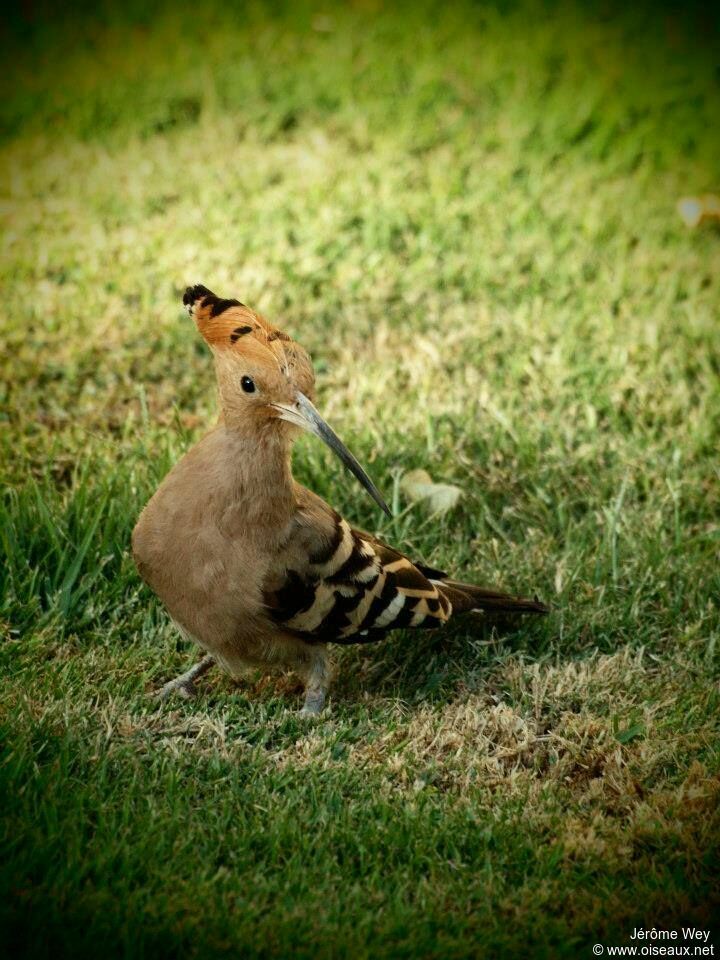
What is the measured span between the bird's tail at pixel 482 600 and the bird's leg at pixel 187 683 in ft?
2.39

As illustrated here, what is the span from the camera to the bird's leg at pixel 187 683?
134 inches

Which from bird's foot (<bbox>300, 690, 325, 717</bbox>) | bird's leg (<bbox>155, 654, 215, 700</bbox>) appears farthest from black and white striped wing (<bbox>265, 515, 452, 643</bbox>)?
bird's leg (<bbox>155, 654, 215, 700</bbox>)

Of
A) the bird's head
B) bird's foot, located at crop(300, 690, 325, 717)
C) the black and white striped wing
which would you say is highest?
the bird's head

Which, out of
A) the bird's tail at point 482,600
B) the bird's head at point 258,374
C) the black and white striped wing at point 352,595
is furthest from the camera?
the bird's tail at point 482,600

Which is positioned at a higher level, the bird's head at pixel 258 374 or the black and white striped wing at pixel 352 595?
the bird's head at pixel 258 374

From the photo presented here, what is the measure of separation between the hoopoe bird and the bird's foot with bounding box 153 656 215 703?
0.07ft

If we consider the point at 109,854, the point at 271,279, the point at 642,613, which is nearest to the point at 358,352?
the point at 271,279

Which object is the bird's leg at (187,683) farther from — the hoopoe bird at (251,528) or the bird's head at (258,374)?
the bird's head at (258,374)

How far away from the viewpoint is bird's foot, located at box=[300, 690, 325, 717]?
341cm

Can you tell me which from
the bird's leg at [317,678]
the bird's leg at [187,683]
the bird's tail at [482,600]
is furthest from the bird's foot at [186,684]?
the bird's tail at [482,600]

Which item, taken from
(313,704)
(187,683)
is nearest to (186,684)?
(187,683)

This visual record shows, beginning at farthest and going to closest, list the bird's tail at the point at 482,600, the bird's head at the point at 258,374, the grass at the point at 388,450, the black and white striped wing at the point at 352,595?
the bird's tail at the point at 482,600 < the black and white striped wing at the point at 352,595 < the bird's head at the point at 258,374 < the grass at the point at 388,450

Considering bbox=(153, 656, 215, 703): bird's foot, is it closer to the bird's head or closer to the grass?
the grass

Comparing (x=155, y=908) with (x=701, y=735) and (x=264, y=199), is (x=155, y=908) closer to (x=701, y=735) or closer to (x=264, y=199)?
(x=701, y=735)
